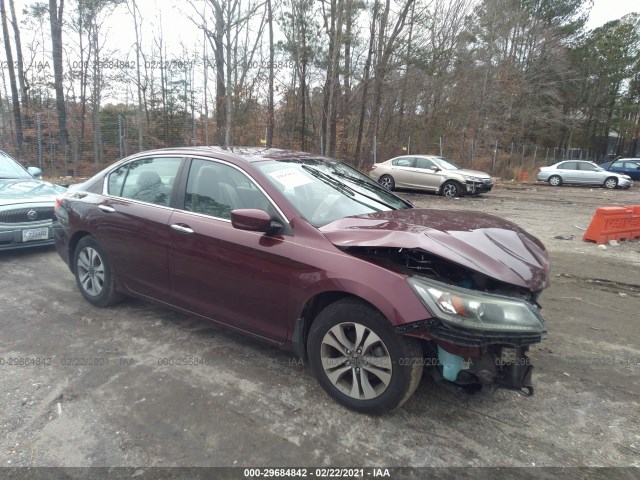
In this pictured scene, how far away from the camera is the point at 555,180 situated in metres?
21.6

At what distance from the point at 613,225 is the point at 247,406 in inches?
305

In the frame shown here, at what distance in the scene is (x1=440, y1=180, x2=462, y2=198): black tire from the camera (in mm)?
14898

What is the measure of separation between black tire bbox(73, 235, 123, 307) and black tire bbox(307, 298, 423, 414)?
2.32m

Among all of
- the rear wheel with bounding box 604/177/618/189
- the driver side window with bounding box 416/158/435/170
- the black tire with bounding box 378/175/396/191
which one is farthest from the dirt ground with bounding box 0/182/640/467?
the rear wheel with bounding box 604/177/618/189

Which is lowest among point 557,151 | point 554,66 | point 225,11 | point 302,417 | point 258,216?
point 302,417

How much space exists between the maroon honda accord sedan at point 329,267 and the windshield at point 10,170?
13.0 feet

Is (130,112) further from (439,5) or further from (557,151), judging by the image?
(557,151)

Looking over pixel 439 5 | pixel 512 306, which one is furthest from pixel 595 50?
pixel 512 306

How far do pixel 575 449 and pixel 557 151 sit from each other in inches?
1521

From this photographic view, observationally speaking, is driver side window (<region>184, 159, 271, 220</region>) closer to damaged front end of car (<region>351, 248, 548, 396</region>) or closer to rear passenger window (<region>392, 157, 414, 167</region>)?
damaged front end of car (<region>351, 248, 548, 396</region>)

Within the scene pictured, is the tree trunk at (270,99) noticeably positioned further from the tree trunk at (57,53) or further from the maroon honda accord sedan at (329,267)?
the maroon honda accord sedan at (329,267)

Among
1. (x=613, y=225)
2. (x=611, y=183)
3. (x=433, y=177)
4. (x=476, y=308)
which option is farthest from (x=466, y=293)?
(x=611, y=183)

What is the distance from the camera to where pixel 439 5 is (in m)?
23.8

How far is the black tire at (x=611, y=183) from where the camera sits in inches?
802
